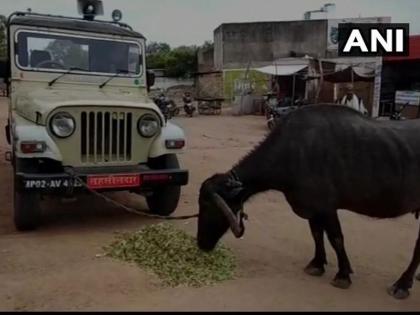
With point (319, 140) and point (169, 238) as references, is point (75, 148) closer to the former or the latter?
point (169, 238)

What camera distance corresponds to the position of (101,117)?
592 cm

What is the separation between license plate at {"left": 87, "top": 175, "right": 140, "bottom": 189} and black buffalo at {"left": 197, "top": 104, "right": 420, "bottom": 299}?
1344 mm

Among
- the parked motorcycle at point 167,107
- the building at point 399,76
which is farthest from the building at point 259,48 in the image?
the building at point 399,76

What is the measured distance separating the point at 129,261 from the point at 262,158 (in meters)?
1.63

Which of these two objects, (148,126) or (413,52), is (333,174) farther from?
(413,52)

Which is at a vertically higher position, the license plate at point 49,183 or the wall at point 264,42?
the wall at point 264,42

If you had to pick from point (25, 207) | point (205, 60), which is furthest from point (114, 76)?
point (205, 60)

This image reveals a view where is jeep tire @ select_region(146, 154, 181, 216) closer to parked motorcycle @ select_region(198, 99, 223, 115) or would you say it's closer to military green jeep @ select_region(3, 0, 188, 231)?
military green jeep @ select_region(3, 0, 188, 231)

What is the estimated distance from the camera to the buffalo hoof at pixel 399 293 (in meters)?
4.42

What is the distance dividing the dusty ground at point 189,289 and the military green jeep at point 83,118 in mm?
563

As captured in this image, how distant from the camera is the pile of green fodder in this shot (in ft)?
15.4

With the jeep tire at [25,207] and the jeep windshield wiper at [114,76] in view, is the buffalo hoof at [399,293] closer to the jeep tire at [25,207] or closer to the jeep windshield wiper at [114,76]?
the jeep tire at [25,207]

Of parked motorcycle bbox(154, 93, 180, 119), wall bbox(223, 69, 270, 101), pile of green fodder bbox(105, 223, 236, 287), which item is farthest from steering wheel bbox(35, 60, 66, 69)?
wall bbox(223, 69, 270, 101)

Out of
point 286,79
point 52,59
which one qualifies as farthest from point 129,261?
point 286,79
